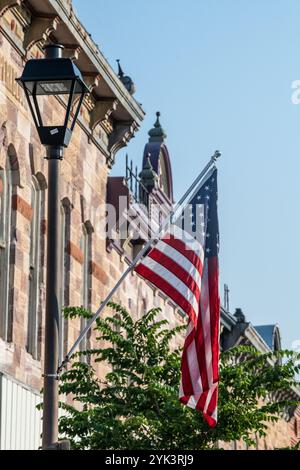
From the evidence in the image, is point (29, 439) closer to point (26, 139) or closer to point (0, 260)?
point (0, 260)

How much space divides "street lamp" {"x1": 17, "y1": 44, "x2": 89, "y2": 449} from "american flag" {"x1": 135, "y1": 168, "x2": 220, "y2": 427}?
472 centimetres

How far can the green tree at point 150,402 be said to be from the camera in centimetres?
2281

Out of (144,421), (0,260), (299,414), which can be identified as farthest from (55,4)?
(299,414)

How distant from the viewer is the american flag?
1919 cm

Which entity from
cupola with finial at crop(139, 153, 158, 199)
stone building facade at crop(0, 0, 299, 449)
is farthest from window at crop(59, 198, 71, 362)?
cupola with finial at crop(139, 153, 158, 199)

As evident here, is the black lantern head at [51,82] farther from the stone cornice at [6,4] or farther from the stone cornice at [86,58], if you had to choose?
the stone cornice at [86,58]

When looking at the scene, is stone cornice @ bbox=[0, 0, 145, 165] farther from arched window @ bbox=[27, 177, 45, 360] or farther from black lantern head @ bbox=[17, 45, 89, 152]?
black lantern head @ bbox=[17, 45, 89, 152]

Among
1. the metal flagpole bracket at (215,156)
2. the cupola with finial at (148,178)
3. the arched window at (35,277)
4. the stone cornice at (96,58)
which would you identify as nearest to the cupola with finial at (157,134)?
the cupola with finial at (148,178)

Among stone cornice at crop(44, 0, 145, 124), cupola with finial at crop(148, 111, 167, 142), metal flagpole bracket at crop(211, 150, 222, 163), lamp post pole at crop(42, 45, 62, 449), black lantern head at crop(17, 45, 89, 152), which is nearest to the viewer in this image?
lamp post pole at crop(42, 45, 62, 449)

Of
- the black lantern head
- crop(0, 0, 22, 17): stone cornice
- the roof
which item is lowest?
the black lantern head

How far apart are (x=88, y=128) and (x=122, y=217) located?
9.71 feet

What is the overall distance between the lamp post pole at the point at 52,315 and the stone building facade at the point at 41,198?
8367 millimetres

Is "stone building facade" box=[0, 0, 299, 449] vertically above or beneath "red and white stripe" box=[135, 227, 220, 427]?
above

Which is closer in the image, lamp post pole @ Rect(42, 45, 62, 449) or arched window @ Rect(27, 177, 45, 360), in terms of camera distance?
lamp post pole @ Rect(42, 45, 62, 449)
